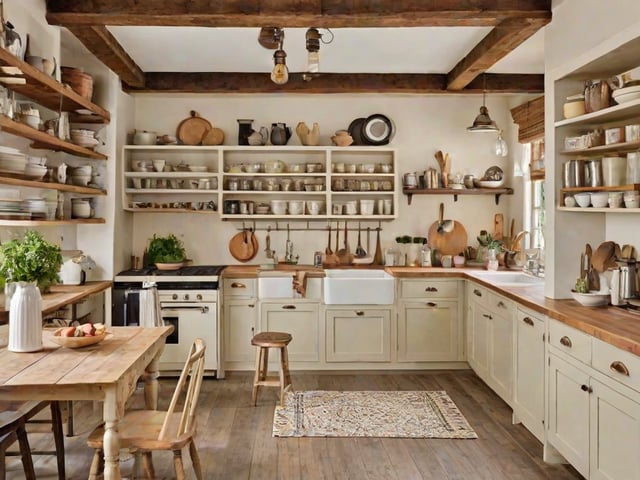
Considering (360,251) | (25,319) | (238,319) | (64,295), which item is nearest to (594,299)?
(360,251)

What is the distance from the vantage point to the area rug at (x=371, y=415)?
12.6ft

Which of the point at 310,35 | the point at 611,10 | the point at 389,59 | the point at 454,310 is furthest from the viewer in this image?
the point at 454,310

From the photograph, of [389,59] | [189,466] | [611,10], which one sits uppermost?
[389,59]

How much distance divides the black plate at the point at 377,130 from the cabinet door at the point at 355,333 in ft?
5.43

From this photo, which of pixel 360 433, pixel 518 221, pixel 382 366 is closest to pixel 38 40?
pixel 360 433

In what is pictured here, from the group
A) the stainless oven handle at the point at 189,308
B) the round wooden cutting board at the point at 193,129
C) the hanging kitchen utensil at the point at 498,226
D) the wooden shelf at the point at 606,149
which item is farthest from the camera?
the hanging kitchen utensil at the point at 498,226

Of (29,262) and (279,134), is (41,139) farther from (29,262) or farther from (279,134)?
(279,134)

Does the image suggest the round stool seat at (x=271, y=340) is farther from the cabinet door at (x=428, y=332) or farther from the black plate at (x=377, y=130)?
the black plate at (x=377, y=130)

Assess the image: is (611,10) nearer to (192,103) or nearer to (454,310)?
(454,310)

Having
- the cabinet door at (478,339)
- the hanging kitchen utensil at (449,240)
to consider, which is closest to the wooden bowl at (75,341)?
the cabinet door at (478,339)

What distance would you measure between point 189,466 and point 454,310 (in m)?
2.79

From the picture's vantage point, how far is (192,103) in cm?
585

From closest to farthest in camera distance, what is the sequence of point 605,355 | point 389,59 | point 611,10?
1. point 605,355
2. point 611,10
3. point 389,59

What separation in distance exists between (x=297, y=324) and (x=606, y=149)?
2.96 metres
